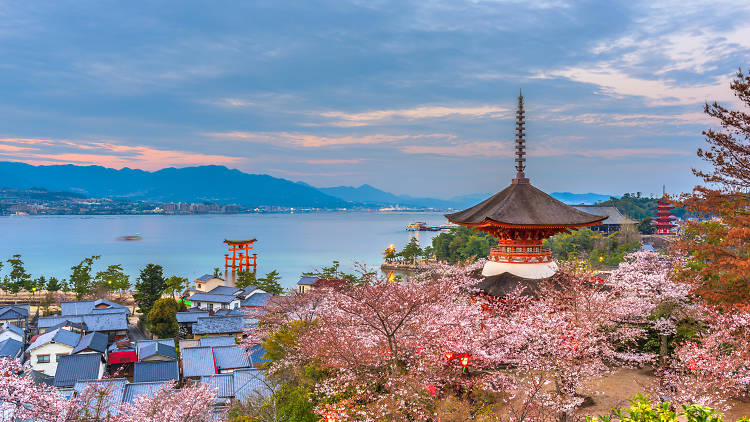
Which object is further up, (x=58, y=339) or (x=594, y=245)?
(x=594, y=245)

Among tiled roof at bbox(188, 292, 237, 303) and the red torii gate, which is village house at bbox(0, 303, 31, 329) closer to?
tiled roof at bbox(188, 292, 237, 303)

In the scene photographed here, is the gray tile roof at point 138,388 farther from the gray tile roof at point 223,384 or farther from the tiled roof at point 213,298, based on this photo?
the tiled roof at point 213,298

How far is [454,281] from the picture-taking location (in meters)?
12.3

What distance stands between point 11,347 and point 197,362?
30.3 feet

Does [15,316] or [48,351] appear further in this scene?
[15,316]

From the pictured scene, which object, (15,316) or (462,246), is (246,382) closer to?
(15,316)

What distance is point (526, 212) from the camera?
478 inches

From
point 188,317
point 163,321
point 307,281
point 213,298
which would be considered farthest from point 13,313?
point 307,281

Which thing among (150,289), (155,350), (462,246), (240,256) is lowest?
(155,350)

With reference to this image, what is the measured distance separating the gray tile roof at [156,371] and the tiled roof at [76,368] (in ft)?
6.88

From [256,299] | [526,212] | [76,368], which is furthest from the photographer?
[256,299]

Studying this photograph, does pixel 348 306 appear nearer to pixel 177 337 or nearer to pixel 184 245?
pixel 177 337

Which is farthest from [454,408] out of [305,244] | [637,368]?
[305,244]

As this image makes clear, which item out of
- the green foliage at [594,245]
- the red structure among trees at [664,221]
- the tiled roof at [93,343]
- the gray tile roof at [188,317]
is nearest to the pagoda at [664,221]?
the red structure among trees at [664,221]
